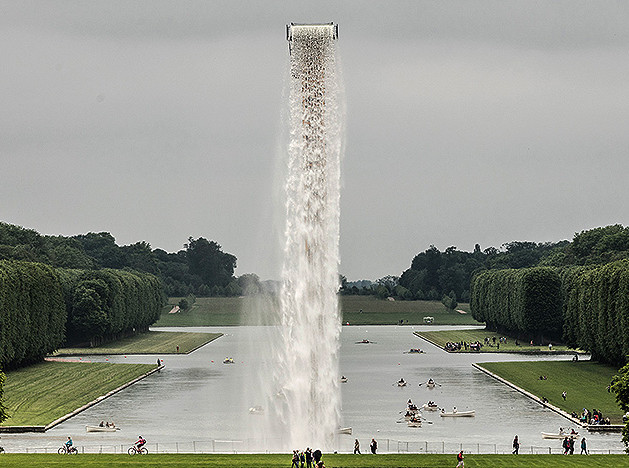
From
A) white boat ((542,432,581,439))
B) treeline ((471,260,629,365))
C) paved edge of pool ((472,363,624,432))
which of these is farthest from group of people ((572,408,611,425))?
treeline ((471,260,629,365))

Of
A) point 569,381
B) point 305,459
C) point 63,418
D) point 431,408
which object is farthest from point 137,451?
point 569,381

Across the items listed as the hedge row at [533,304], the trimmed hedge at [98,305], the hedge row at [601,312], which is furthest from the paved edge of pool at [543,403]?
the trimmed hedge at [98,305]

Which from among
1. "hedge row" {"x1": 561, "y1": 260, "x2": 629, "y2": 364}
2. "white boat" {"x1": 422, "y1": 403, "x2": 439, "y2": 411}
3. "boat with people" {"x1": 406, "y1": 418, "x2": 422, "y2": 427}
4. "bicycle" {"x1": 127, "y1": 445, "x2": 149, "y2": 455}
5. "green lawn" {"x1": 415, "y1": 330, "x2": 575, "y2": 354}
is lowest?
"boat with people" {"x1": 406, "y1": 418, "x2": 422, "y2": 427}

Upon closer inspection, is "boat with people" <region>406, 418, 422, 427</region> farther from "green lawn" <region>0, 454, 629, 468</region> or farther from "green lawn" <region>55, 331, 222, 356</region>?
"green lawn" <region>55, 331, 222, 356</region>

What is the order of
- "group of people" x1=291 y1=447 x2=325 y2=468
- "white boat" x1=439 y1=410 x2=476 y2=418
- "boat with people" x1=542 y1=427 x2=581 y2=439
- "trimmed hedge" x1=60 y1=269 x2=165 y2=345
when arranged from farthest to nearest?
1. "trimmed hedge" x1=60 y1=269 x2=165 y2=345
2. "white boat" x1=439 y1=410 x2=476 y2=418
3. "boat with people" x1=542 y1=427 x2=581 y2=439
4. "group of people" x1=291 y1=447 x2=325 y2=468

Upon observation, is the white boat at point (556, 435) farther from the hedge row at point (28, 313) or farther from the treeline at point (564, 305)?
the hedge row at point (28, 313)

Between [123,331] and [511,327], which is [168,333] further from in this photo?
[511,327]

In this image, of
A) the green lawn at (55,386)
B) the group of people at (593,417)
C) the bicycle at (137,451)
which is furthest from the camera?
the green lawn at (55,386)
